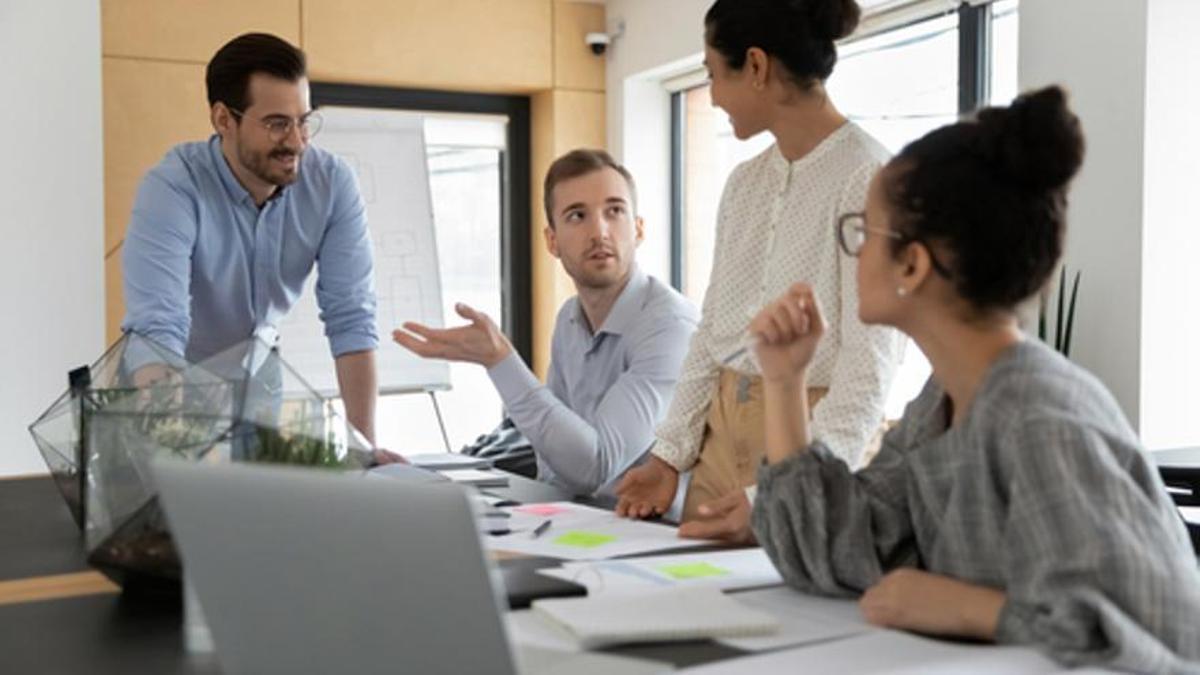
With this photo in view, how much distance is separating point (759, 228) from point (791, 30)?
306 millimetres

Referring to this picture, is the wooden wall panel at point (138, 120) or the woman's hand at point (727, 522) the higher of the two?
the wooden wall panel at point (138, 120)

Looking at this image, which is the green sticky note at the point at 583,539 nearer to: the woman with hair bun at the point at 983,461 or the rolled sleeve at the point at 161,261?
the woman with hair bun at the point at 983,461

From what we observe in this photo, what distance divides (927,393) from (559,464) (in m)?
1.09

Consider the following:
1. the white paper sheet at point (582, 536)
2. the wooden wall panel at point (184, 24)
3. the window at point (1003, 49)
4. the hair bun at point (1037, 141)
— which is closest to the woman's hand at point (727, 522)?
the white paper sheet at point (582, 536)

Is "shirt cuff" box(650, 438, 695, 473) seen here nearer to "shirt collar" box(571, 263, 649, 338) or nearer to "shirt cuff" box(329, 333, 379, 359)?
"shirt collar" box(571, 263, 649, 338)

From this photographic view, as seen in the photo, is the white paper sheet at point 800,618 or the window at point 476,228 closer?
the white paper sheet at point 800,618

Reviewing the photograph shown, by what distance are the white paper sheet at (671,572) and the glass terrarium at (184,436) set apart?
1.02ft

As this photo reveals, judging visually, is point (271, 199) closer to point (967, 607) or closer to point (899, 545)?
point (899, 545)

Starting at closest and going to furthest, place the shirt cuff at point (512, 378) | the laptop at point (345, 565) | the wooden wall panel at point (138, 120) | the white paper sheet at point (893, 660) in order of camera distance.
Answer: the laptop at point (345, 565) → the white paper sheet at point (893, 660) → the shirt cuff at point (512, 378) → the wooden wall panel at point (138, 120)

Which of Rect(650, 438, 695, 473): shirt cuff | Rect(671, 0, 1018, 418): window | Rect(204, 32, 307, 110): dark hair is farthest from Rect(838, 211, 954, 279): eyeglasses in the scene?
Rect(671, 0, 1018, 418): window

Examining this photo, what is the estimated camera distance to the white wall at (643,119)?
5.82 m

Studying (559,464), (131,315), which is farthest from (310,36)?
(559,464)

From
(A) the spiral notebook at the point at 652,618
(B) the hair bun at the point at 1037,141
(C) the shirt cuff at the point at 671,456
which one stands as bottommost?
(A) the spiral notebook at the point at 652,618

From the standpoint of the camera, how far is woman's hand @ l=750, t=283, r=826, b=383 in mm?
1400
